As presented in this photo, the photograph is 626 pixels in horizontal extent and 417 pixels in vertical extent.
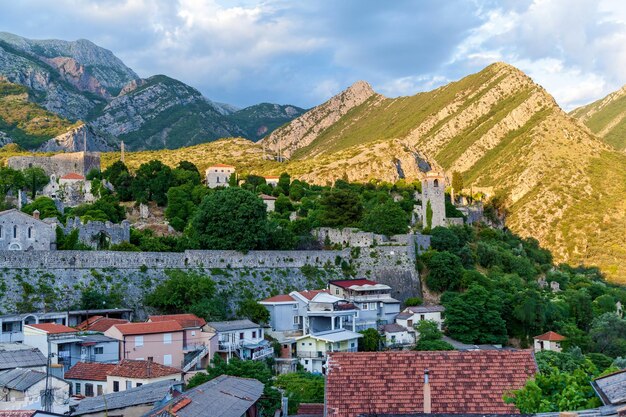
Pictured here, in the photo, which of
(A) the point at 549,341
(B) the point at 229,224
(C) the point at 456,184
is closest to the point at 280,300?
(B) the point at 229,224

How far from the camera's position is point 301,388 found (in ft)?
115

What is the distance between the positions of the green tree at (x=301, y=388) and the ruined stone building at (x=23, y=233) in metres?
21.6

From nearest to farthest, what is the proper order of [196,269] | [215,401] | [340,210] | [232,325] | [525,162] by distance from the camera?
[215,401] < [232,325] < [196,269] < [340,210] < [525,162]

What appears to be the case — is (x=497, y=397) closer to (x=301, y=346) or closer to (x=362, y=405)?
(x=362, y=405)

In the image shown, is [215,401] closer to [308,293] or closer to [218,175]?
[308,293]

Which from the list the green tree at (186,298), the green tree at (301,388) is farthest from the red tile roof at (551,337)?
the green tree at (186,298)

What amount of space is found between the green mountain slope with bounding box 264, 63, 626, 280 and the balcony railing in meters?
73.3

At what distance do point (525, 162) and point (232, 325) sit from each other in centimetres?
10909

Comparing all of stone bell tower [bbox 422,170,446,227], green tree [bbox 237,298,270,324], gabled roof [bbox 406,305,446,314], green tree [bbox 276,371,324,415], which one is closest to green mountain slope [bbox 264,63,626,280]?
stone bell tower [bbox 422,170,446,227]

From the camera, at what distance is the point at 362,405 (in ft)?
47.5

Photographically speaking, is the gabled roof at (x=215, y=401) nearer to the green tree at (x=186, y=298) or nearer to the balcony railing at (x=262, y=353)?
the balcony railing at (x=262, y=353)

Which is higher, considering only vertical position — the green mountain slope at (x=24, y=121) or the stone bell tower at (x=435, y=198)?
the green mountain slope at (x=24, y=121)

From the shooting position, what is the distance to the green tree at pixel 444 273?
186 feet

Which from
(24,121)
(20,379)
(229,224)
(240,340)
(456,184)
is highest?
(24,121)
